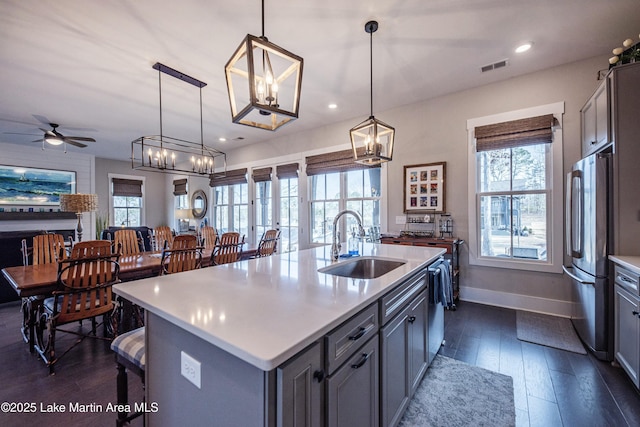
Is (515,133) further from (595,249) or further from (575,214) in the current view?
(595,249)

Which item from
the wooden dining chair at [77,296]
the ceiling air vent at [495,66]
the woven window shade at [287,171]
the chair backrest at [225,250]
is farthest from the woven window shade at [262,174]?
the ceiling air vent at [495,66]

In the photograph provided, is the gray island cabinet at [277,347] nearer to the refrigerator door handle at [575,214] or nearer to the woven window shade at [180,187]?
the refrigerator door handle at [575,214]

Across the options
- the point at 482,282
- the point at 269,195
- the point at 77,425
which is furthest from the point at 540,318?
the point at 269,195

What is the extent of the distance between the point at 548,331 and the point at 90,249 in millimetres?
4550

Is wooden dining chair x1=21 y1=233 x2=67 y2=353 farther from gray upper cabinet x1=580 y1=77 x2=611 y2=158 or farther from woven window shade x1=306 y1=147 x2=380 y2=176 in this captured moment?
gray upper cabinet x1=580 y1=77 x2=611 y2=158

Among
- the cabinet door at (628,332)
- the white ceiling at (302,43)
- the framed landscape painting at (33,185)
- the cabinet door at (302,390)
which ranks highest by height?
the white ceiling at (302,43)

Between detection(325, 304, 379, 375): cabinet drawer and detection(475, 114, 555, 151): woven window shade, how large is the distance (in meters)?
3.34

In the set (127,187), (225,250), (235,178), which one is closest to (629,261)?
(225,250)

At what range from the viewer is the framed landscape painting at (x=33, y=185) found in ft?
20.2

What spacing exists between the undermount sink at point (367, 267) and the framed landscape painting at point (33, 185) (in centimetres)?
820

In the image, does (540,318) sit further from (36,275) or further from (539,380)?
(36,275)

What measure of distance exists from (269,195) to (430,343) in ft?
16.1

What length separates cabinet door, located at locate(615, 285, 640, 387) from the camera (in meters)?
1.87

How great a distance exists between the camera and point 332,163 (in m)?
5.06
